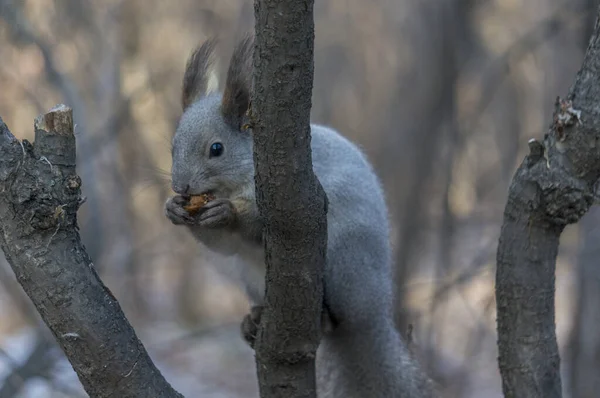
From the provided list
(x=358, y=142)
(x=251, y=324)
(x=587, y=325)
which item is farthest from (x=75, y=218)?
(x=358, y=142)

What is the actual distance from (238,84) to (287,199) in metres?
0.74

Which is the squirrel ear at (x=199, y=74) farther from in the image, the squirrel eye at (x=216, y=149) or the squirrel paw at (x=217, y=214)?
the squirrel paw at (x=217, y=214)

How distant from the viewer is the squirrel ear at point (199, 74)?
99.3 inches

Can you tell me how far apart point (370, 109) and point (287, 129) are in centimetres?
809

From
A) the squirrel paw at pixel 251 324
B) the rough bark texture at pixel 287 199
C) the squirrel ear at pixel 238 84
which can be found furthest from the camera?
the squirrel paw at pixel 251 324

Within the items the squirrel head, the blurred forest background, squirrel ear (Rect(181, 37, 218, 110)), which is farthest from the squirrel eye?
the blurred forest background

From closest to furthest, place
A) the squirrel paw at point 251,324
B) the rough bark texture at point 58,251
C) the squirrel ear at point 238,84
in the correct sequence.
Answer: the rough bark texture at point 58,251
the squirrel ear at point 238,84
the squirrel paw at point 251,324

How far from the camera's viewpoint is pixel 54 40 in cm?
580

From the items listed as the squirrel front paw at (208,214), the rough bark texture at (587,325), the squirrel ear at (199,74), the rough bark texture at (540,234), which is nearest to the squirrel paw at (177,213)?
the squirrel front paw at (208,214)

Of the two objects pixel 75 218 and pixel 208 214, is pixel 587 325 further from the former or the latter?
pixel 75 218

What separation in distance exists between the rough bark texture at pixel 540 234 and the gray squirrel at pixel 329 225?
70 centimetres

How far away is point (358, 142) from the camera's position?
6422mm

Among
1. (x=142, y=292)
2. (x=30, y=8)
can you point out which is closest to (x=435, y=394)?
(x=30, y=8)

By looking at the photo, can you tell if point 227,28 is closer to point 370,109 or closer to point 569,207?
point 370,109
